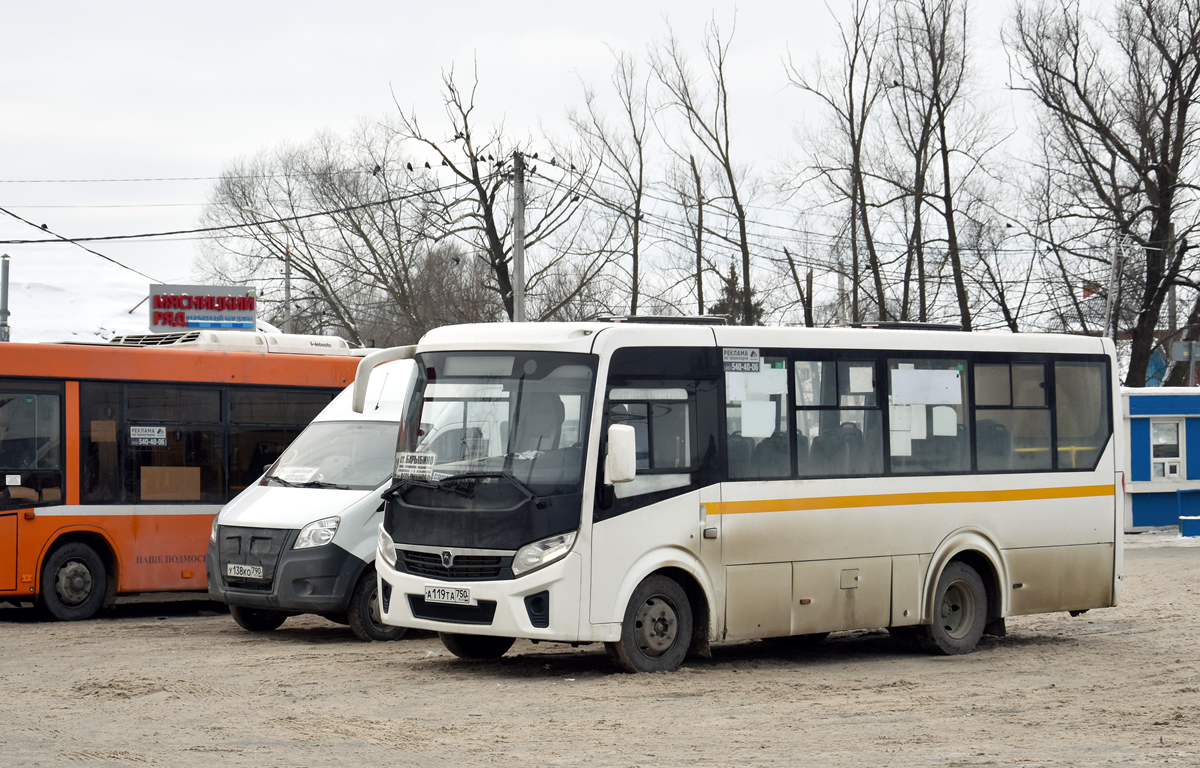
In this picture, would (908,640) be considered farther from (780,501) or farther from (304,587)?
(304,587)

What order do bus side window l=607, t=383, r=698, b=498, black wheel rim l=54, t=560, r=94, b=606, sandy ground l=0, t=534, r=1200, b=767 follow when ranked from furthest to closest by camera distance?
1. black wheel rim l=54, t=560, r=94, b=606
2. bus side window l=607, t=383, r=698, b=498
3. sandy ground l=0, t=534, r=1200, b=767

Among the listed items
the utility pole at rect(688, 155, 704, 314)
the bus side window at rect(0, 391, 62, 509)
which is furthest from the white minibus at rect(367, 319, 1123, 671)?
the utility pole at rect(688, 155, 704, 314)

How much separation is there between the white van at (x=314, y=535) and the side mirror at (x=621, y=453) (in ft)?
8.60

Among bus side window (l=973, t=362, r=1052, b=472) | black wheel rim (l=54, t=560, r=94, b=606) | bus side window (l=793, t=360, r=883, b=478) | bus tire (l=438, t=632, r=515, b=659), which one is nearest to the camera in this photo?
bus tire (l=438, t=632, r=515, b=659)

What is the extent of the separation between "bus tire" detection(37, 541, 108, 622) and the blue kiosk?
19.8 meters

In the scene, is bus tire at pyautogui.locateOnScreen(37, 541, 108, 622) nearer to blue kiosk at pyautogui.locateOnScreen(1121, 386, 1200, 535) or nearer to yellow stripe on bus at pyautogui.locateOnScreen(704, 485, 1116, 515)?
yellow stripe on bus at pyautogui.locateOnScreen(704, 485, 1116, 515)

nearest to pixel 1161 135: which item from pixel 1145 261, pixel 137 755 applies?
pixel 1145 261

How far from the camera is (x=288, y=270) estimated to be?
54.5 m

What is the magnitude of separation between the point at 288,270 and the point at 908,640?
4477 cm

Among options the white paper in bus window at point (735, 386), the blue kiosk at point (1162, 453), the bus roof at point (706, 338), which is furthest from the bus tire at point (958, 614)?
the blue kiosk at point (1162, 453)

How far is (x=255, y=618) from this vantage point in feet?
45.7

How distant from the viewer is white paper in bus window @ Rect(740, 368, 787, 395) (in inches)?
444

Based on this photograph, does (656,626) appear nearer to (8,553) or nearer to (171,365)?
(8,553)

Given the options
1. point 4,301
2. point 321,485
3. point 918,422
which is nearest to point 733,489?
point 918,422
